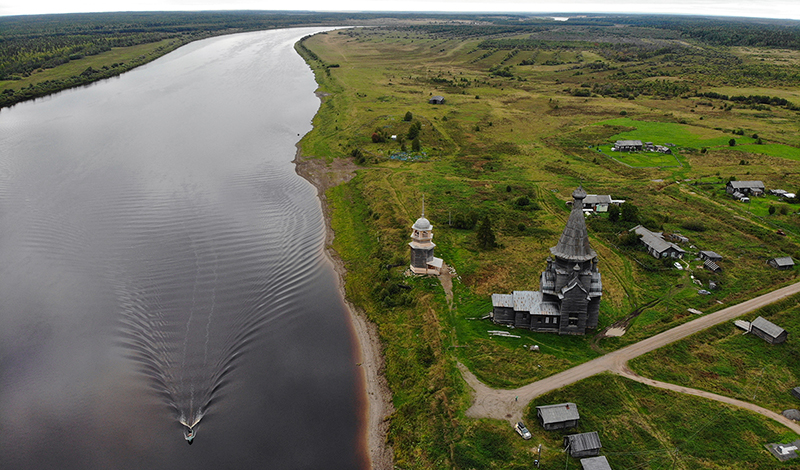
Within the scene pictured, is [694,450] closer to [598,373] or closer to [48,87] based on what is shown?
[598,373]

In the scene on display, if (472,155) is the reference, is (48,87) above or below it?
above

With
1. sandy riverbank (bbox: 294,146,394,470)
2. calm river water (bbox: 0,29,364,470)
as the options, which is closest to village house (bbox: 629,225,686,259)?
sandy riverbank (bbox: 294,146,394,470)

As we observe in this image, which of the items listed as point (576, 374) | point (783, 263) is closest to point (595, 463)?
point (576, 374)

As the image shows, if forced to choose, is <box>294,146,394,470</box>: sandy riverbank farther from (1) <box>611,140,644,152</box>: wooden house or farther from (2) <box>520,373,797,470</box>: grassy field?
(1) <box>611,140,644,152</box>: wooden house

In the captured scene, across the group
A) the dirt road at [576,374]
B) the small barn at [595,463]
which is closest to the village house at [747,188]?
the dirt road at [576,374]

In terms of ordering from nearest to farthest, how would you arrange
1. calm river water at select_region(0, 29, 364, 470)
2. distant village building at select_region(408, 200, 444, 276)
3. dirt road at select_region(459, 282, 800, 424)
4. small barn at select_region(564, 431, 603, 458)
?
small barn at select_region(564, 431, 603, 458) < calm river water at select_region(0, 29, 364, 470) < dirt road at select_region(459, 282, 800, 424) < distant village building at select_region(408, 200, 444, 276)

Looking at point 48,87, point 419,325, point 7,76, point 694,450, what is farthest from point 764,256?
point 7,76
